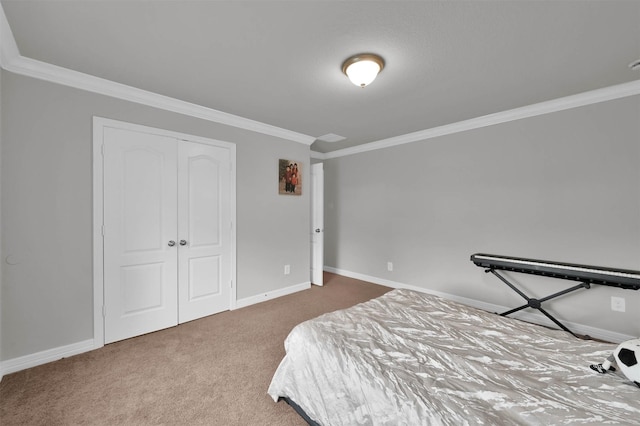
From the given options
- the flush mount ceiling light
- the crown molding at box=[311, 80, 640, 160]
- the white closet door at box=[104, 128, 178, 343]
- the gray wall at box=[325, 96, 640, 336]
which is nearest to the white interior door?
the gray wall at box=[325, 96, 640, 336]

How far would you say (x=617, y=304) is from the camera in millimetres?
2502

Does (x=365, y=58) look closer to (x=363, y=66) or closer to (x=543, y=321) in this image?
(x=363, y=66)

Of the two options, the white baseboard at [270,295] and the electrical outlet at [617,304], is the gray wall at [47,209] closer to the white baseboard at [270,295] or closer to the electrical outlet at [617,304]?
the white baseboard at [270,295]

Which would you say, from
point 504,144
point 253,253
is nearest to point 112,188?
point 253,253

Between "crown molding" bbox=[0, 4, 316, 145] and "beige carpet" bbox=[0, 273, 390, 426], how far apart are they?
2418mm

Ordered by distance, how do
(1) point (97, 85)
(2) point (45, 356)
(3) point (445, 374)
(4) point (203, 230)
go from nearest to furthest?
(3) point (445, 374), (2) point (45, 356), (1) point (97, 85), (4) point (203, 230)

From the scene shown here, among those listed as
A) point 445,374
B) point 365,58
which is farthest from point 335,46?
point 445,374

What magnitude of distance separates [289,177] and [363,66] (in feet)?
7.11

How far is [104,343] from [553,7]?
4.33 metres

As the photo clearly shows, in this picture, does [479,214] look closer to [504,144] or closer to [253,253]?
[504,144]

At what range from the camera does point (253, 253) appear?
11.4ft

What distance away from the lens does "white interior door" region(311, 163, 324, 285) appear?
4289 millimetres

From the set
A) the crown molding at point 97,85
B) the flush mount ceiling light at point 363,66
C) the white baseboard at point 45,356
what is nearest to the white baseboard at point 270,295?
the white baseboard at point 45,356

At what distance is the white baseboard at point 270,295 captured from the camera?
3362mm
